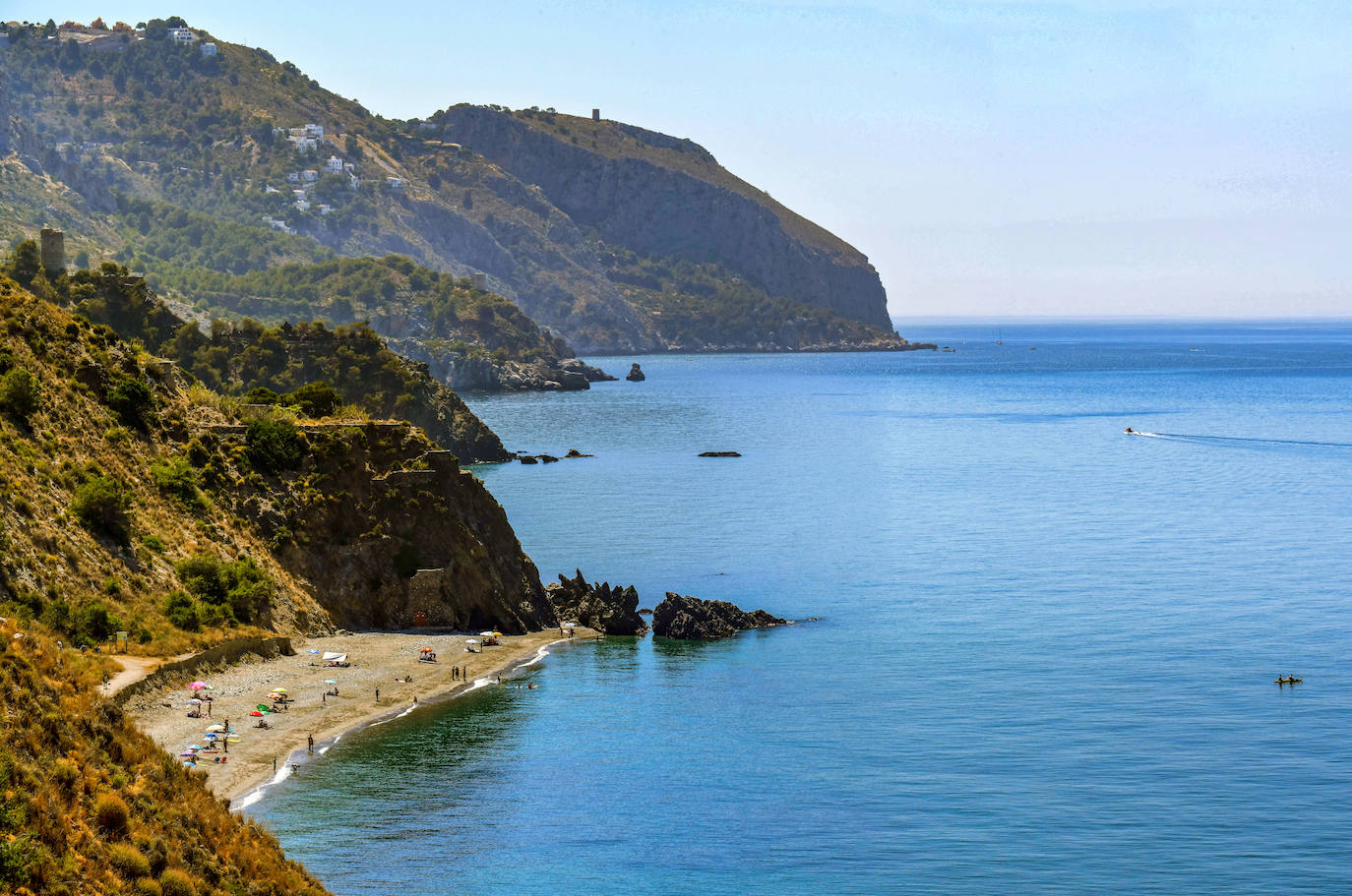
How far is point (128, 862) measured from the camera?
3002cm

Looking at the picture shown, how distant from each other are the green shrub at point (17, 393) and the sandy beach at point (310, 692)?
17048 millimetres

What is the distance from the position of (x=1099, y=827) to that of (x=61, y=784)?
35359 millimetres

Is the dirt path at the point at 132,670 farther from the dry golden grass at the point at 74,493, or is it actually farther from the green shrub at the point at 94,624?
the green shrub at the point at 94,624

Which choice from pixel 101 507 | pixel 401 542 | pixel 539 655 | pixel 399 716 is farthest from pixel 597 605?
pixel 101 507

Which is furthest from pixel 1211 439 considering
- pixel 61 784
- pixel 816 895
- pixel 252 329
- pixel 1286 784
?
pixel 61 784

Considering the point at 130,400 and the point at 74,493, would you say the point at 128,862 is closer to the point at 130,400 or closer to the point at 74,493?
the point at 74,493

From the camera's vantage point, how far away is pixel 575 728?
6300 centimetres

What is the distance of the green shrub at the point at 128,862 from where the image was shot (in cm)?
2992

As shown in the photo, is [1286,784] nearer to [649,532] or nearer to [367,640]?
→ [367,640]

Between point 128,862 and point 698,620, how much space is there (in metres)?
52.1

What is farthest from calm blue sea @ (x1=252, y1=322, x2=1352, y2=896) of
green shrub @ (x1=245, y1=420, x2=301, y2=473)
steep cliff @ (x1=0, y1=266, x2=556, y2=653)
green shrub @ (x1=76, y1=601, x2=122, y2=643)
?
green shrub @ (x1=245, y1=420, x2=301, y2=473)

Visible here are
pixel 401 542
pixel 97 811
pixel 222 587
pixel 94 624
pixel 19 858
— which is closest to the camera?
pixel 19 858

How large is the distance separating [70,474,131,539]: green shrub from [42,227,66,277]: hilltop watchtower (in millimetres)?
81117

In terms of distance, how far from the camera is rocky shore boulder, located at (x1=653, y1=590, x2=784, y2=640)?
263 ft
